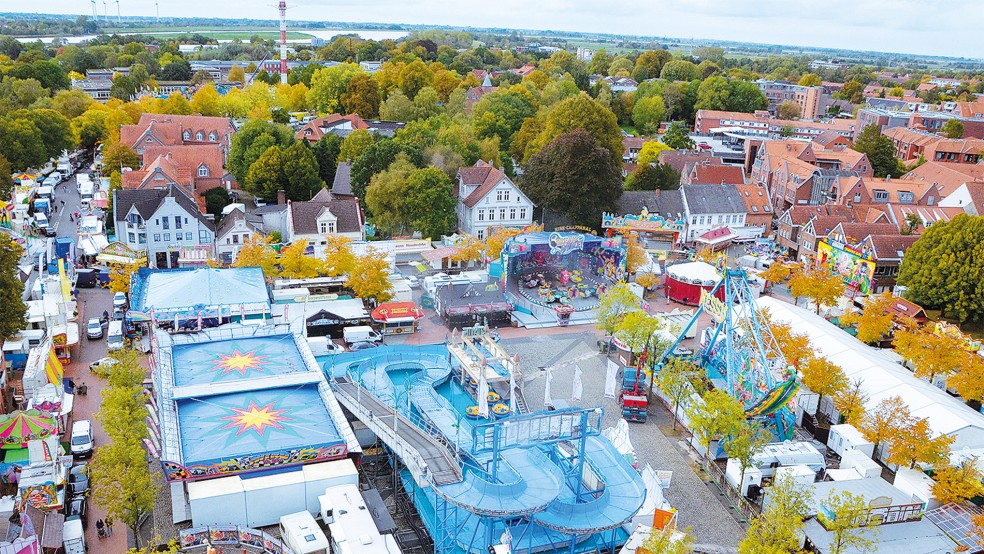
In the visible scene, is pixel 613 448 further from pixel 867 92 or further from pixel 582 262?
pixel 867 92

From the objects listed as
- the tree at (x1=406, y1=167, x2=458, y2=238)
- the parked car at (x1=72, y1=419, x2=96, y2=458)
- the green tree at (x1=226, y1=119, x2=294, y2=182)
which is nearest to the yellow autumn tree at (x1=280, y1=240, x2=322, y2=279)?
the tree at (x1=406, y1=167, x2=458, y2=238)

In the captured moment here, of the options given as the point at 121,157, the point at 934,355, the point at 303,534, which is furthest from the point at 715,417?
the point at 121,157

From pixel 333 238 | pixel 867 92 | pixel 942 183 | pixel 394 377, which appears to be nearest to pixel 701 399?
pixel 394 377

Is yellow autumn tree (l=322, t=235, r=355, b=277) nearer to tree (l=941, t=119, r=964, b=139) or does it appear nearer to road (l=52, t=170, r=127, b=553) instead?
road (l=52, t=170, r=127, b=553)

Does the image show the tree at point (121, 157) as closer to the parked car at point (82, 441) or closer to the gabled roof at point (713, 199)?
the parked car at point (82, 441)

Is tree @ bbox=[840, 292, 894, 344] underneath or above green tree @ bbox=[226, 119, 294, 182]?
underneath
